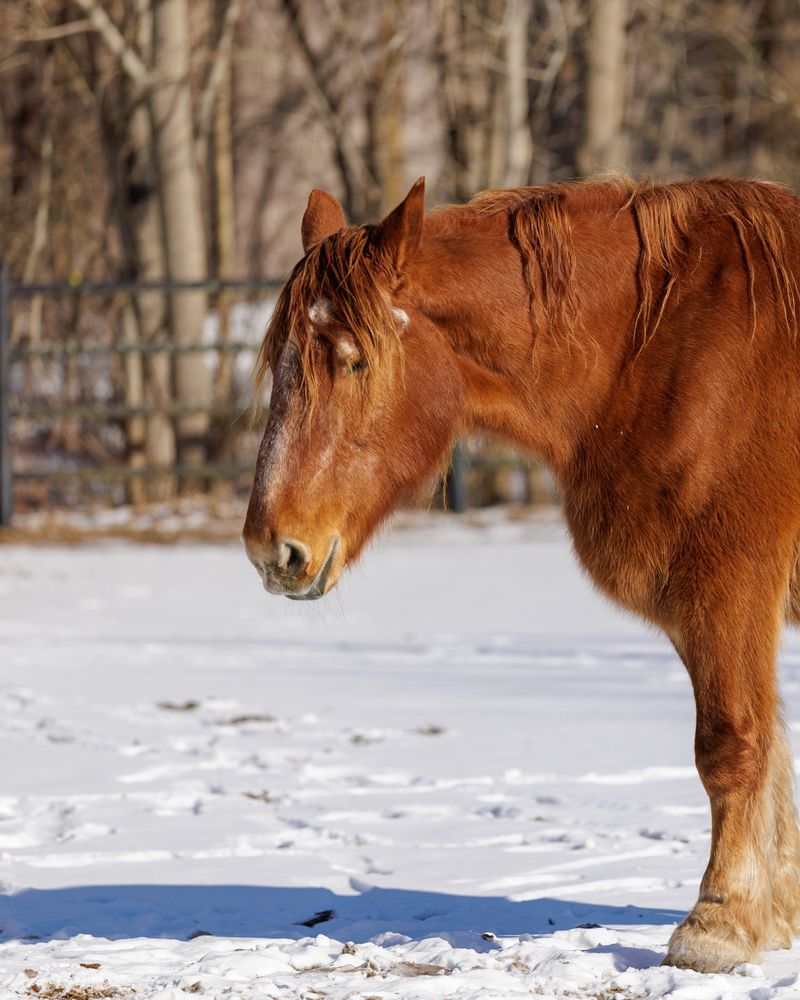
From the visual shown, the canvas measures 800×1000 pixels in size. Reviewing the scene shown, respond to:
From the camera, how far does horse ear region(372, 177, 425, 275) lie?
3150 millimetres

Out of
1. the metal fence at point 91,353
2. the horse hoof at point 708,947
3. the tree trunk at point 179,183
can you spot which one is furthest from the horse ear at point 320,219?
the tree trunk at point 179,183

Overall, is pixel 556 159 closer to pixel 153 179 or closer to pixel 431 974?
pixel 153 179

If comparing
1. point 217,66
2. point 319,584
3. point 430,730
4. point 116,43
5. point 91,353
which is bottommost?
point 430,730

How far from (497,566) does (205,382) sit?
4182mm

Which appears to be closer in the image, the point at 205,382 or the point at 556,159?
the point at 205,382

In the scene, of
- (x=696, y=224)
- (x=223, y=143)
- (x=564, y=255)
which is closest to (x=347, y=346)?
(x=564, y=255)

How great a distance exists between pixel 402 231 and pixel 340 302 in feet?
0.72

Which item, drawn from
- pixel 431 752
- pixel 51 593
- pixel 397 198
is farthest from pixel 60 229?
pixel 431 752

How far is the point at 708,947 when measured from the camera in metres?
3.17

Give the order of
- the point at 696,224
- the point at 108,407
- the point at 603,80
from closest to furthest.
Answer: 1. the point at 696,224
2. the point at 108,407
3. the point at 603,80

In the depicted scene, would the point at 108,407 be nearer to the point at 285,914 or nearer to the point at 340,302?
the point at 285,914

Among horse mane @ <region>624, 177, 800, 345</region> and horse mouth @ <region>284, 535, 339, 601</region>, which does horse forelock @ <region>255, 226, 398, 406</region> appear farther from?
horse mane @ <region>624, 177, 800, 345</region>

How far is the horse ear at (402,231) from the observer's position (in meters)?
3.15

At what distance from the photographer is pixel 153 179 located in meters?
13.4
